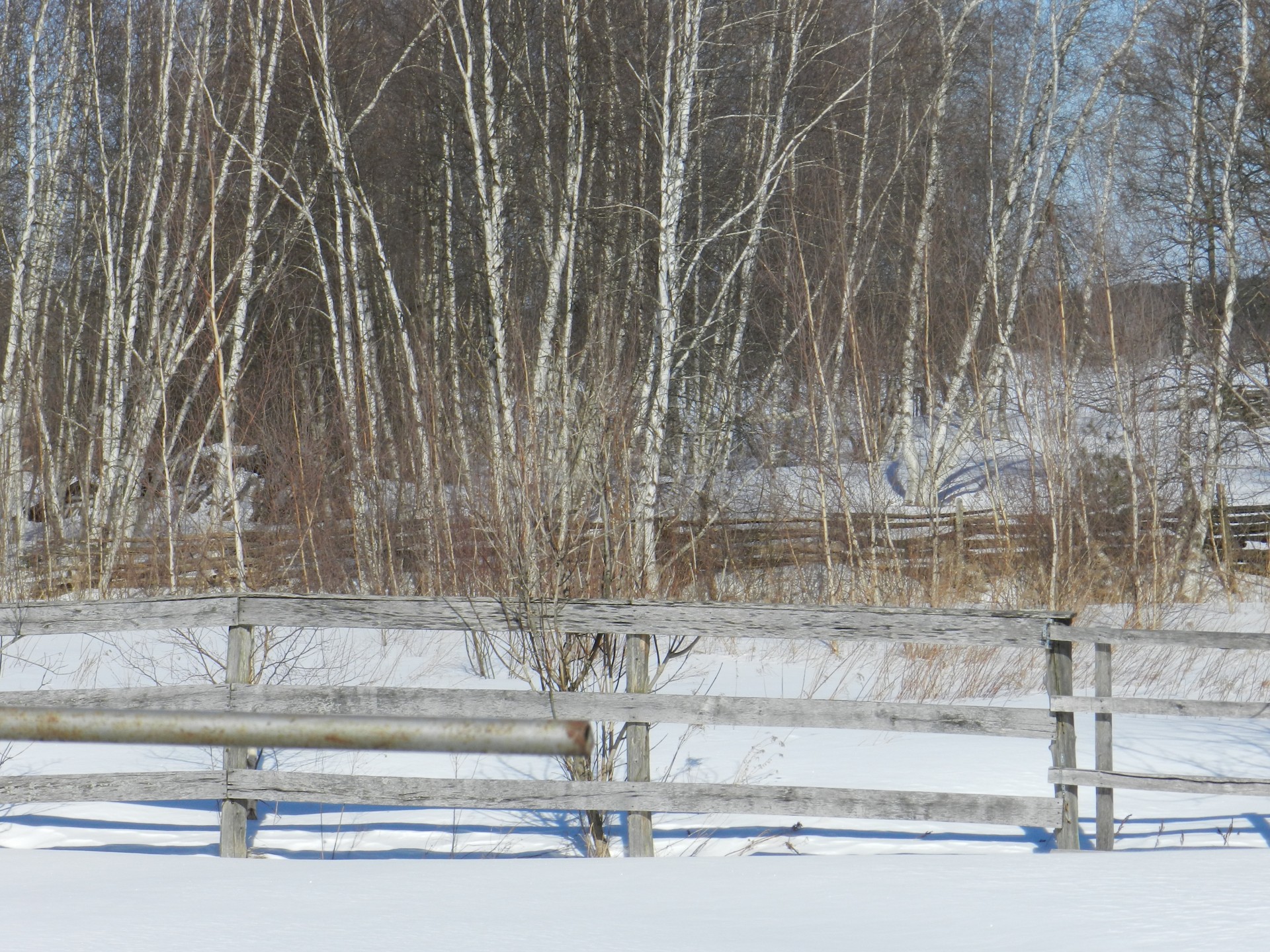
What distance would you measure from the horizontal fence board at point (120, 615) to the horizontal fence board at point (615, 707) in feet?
1.01

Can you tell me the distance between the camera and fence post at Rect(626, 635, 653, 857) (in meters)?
5.52

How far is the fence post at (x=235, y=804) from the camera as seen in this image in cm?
550

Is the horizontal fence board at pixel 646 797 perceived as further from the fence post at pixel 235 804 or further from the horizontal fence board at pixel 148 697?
the horizontal fence board at pixel 148 697

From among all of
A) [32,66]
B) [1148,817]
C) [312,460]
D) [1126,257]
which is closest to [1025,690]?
[1148,817]

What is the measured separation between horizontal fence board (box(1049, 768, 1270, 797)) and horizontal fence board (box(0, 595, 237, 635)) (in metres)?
3.92

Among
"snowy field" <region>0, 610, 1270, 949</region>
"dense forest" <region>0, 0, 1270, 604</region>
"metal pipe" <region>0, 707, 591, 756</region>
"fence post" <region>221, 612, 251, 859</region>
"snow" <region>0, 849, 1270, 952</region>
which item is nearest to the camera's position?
"metal pipe" <region>0, 707, 591, 756</region>

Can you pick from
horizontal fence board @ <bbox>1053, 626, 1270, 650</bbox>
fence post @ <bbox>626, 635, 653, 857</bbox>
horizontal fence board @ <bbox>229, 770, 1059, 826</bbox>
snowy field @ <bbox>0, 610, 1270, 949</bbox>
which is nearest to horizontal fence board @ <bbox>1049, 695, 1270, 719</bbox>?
horizontal fence board @ <bbox>1053, 626, 1270, 650</bbox>

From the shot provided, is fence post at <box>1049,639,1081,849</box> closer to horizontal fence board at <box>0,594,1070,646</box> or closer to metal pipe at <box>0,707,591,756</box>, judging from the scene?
horizontal fence board at <box>0,594,1070,646</box>

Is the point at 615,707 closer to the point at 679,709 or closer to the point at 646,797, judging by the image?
the point at 679,709

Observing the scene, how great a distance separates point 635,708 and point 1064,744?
201 centimetres

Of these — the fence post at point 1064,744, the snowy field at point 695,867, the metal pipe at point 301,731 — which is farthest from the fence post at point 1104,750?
the metal pipe at point 301,731

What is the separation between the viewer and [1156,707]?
5.75 metres

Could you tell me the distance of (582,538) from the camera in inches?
261

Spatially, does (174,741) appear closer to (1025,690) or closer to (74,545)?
(1025,690)
